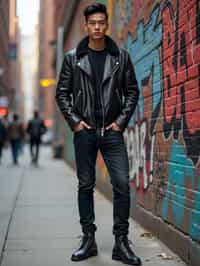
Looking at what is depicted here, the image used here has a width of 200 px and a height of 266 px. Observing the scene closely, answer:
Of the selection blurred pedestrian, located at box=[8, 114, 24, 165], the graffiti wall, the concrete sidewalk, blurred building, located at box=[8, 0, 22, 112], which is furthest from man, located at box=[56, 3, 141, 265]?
blurred building, located at box=[8, 0, 22, 112]

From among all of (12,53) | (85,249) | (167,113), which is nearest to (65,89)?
(167,113)

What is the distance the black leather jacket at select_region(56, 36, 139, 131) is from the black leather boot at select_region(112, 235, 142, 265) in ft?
3.10

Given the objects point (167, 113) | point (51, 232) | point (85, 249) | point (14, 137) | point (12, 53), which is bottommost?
point (51, 232)

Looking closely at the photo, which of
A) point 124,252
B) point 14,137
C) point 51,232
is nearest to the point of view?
point 124,252

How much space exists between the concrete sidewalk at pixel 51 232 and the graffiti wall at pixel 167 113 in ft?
1.15

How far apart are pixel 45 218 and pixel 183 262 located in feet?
9.65

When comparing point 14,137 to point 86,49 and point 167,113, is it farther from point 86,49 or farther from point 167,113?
point 86,49

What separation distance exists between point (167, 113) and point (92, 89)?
1.01 metres

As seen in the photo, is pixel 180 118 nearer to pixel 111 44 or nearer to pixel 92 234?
pixel 111 44

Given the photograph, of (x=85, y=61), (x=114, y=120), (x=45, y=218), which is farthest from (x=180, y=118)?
(x=45, y=218)

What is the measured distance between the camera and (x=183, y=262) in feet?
15.5

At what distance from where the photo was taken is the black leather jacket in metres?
4.66

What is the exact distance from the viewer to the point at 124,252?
182 inches

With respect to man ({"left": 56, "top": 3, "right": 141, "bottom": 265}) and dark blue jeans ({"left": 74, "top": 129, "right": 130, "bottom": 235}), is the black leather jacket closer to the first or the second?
man ({"left": 56, "top": 3, "right": 141, "bottom": 265})
